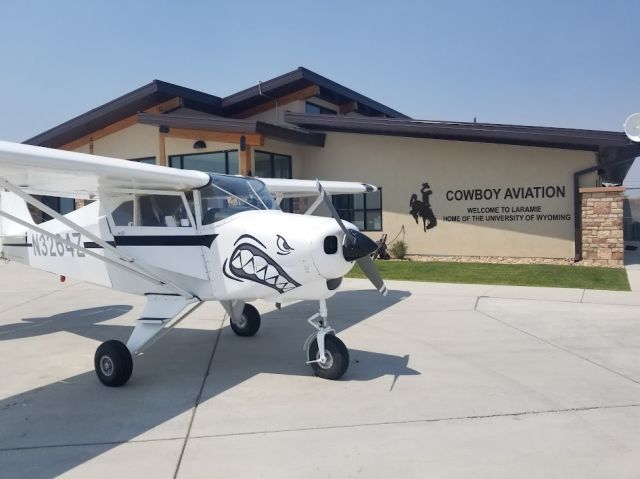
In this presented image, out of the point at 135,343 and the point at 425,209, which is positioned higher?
the point at 425,209

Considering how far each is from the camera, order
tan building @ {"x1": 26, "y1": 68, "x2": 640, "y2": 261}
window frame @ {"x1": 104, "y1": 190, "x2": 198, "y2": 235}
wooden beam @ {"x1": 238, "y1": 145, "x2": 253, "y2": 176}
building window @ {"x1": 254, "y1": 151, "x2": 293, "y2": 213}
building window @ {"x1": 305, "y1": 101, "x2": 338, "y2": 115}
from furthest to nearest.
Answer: building window @ {"x1": 305, "y1": 101, "x2": 338, "y2": 115} → building window @ {"x1": 254, "y1": 151, "x2": 293, "y2": 213} → wooden beam @ {"x1": 238, "y1": 145, "x2": 253, "y2": 176} → tan building @ {"x1": 26, "y1": 68, "x2": 640, "y2": 261} → window frame @ {"x1": 104, "y1": 190, "x2": 198, "y2": 235}

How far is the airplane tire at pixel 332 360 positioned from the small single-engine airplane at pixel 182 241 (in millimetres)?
10

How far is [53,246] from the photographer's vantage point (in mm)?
7047

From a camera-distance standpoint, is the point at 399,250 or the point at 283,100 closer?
the point at 399,250

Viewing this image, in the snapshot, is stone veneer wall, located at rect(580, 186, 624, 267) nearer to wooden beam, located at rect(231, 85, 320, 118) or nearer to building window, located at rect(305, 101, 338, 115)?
wooden beam, located at rect(231, 85, 320, 118)

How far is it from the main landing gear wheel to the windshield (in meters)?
1.93

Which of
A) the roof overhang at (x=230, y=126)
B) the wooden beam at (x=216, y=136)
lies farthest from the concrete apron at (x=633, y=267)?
the wooden beam at (x=216, y=136)

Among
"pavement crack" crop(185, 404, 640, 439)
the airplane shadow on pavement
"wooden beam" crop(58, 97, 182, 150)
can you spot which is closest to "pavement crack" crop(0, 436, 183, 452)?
the airplane shadow on pavement

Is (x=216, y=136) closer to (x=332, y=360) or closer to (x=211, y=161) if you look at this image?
(x=211, y=161)

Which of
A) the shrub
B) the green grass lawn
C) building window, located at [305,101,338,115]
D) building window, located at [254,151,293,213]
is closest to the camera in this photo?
the green grass lawn

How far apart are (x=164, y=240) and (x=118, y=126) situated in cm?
1511

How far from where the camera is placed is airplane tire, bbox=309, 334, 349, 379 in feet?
16.8

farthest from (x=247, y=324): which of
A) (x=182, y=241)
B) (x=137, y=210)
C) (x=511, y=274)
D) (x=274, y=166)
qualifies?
(x=274, y=166)

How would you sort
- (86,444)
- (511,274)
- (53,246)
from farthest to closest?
1. (511,274)
2. (53,246)
3. (86,444)
